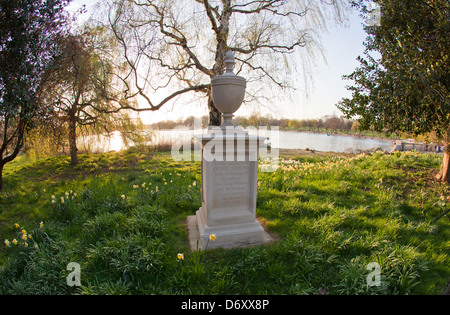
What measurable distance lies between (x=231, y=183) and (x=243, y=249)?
987 mm

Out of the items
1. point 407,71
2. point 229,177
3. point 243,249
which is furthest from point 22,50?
point 407,71

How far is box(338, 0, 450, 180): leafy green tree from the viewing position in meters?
3.74

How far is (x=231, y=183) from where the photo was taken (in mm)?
3537

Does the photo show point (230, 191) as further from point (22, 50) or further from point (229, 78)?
point (22, 50)

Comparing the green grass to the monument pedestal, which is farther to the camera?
the monument pedestal

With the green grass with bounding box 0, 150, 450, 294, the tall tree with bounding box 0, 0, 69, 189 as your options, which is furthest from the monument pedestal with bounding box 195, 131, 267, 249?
the tall tree with bounding box 0, 0, 69, 189

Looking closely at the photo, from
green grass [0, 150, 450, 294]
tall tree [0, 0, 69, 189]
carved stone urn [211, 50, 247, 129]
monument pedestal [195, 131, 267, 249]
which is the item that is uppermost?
tall tree [0, 0, 69, 189]

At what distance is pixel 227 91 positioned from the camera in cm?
331

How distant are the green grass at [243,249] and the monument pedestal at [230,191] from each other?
0.27 meters

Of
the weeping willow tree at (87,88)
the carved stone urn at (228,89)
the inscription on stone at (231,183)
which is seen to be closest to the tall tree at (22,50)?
the weeping willow tree at (87,88)

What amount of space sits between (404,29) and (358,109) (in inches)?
69.1

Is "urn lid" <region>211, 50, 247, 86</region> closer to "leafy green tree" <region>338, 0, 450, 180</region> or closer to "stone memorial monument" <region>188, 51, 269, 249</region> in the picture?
"stone memorial monument" <region>188, 51, 269, 249</region>

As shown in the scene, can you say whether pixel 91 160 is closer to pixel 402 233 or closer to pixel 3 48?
pixel 3 48
